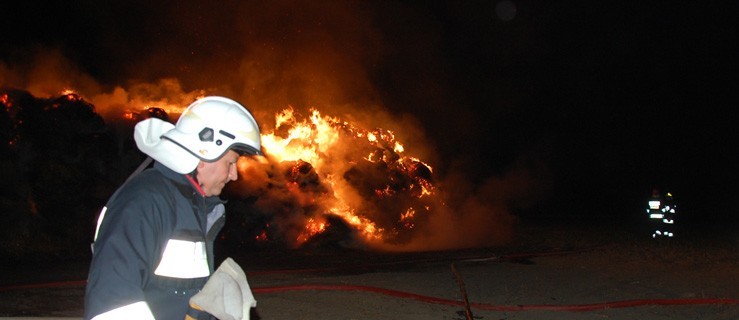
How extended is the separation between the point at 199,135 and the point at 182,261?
0.46m

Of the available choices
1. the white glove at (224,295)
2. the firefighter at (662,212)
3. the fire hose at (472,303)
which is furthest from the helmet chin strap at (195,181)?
the firefighter at (662,212)

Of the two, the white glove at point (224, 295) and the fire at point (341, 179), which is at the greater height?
the fire at point (341, 179)

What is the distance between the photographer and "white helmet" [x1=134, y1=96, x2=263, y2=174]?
6.82 feet

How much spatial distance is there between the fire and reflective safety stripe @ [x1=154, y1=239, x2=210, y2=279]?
1402cm

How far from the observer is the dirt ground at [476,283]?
24.7 ft

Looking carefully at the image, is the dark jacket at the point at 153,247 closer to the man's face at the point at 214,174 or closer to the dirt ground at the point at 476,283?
the man's face at the point at 214,174

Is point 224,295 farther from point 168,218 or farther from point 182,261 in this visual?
point 168,218

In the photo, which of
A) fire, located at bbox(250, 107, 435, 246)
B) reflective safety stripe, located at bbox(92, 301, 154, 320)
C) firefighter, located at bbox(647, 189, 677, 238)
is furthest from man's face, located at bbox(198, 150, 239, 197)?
firefighter, located at bbox(647, 189, 677, 238)

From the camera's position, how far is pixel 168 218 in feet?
6.29

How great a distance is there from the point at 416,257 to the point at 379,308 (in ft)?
19.8

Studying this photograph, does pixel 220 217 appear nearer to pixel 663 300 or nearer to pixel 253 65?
pixel 663 300

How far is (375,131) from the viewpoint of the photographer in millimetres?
18594

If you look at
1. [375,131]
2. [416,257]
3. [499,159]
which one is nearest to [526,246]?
[416,257]

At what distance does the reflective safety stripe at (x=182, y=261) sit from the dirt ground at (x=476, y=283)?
16.3 ft
